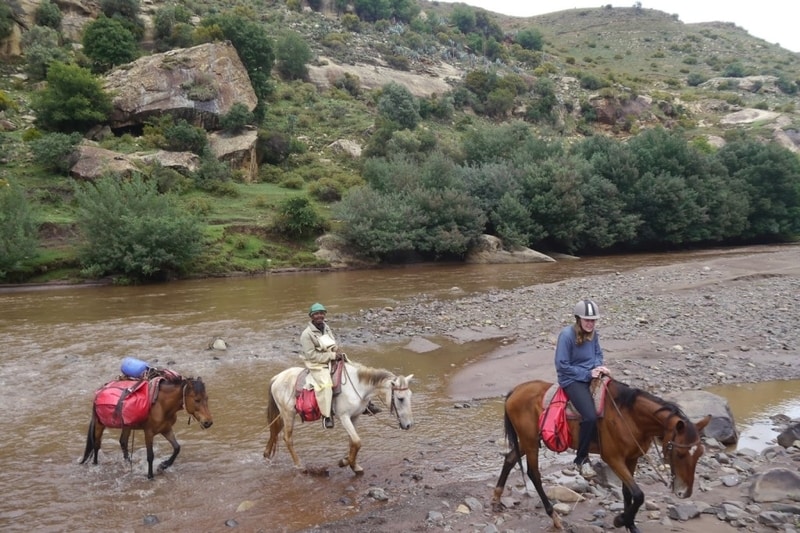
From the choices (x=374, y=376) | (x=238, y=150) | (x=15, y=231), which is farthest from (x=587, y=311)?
(x=238, y=150)

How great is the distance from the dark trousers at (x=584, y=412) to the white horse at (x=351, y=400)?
8.53ft

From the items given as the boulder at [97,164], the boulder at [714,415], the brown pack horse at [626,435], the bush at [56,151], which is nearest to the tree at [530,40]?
the boulder at [97,164]

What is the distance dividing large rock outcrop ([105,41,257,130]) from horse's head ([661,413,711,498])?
47518 mm

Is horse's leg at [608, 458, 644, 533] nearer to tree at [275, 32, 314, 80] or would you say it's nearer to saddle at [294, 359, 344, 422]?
saddle at [294, 359, 344, 422]

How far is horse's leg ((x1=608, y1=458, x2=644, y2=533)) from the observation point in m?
5.87

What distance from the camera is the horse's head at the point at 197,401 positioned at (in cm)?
832

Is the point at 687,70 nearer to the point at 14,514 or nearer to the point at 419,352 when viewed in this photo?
the point at 419,352

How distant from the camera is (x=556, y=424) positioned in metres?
6.68

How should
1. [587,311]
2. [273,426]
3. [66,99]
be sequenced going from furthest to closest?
1. [66,99]
2. [273,426]
3. [587,311]

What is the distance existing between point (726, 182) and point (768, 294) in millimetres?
28275

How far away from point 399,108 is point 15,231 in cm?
4077

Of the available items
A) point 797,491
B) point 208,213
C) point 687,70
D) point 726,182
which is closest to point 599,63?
point 687,70

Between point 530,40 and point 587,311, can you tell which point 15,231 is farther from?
point 530,40

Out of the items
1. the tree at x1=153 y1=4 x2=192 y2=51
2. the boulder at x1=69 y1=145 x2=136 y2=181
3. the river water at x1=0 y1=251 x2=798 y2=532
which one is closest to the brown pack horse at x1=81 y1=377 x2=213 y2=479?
the river water at x1=0 y1=251 x2=798 y2=532
